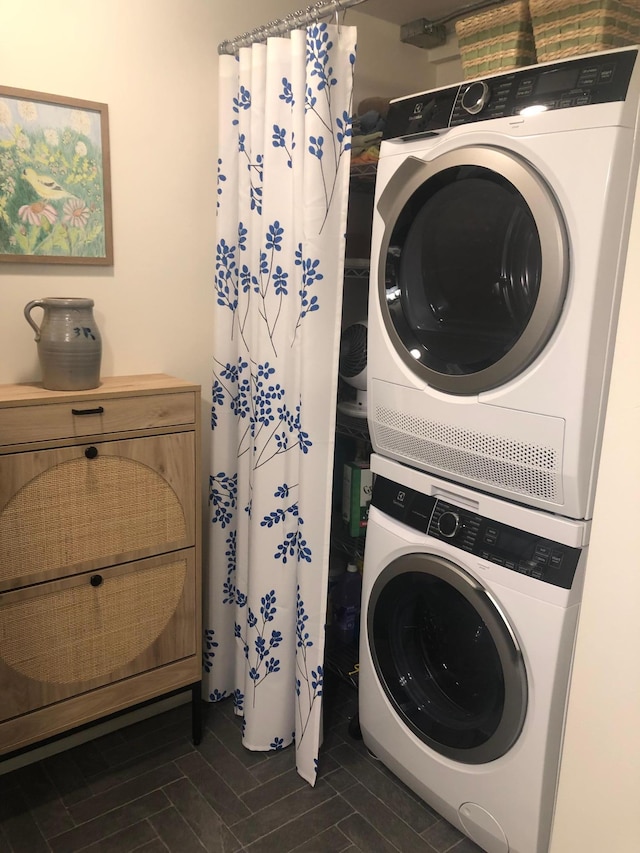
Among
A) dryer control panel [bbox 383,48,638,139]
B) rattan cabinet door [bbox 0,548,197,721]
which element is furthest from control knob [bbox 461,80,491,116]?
rattan cabinet door [bbox 0,548,197,721]

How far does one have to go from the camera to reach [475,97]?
1.42 m

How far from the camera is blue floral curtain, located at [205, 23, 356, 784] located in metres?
1.62

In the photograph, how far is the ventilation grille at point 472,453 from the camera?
1.35 metres

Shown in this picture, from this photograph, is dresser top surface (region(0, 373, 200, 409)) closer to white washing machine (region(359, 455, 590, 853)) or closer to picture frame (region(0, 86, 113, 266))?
picture frame (region(0, 86, 113, 266))

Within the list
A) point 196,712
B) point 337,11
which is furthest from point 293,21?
point 196,712

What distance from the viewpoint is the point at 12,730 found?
1629mm

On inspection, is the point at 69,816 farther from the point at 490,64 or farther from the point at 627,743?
the point at 490,64

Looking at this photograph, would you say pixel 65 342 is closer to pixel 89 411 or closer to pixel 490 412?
pixel 89 411

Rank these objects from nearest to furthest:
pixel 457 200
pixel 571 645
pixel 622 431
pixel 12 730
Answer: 1. pixel 622 431
2. pixel 571 645
3. pixel 457 200
4. pixel 12 730

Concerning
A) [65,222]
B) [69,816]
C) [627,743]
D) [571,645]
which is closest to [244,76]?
[65,222]

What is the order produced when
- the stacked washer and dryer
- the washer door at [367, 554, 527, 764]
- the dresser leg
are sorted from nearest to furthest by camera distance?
the stacked washer and dryer → the washer door at [367, 554, 527, 764] → the dresser leg

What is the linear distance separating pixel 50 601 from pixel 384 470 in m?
0.93

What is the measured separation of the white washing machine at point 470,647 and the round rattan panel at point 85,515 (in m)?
0.60

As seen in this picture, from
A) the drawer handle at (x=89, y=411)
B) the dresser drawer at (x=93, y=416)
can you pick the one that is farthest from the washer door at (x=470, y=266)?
the drawer handle at (x=89, y=411)
